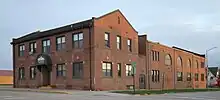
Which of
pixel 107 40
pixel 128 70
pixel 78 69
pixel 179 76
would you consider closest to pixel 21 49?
pixel 78 69

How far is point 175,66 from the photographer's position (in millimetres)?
63469

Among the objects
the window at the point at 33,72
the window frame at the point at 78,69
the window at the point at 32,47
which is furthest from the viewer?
the window at the point at 32,47

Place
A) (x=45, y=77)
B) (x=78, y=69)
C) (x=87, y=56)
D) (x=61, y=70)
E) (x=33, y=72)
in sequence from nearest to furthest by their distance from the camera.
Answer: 1. (x=87, y=56)
2. (x=78, y=69)
3. (x=61, y=70)
4. (x=45, y=77)
5. (x=33, y=72)

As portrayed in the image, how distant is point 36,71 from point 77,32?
9.88 metres

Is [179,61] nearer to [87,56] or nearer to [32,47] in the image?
[32,47]

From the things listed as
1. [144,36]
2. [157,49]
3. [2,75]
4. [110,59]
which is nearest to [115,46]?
[110,59]

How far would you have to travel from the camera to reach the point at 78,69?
1586 inches

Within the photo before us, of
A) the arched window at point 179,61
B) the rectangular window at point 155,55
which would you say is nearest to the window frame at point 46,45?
the rectangular window at point 155,55

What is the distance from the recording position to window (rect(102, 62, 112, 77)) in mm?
40397

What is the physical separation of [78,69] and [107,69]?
3.49 m

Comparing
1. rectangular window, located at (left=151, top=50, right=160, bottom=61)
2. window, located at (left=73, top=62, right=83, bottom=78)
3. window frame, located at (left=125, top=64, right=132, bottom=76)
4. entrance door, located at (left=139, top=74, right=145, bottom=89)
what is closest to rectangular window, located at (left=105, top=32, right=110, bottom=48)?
window, located at (left=73, top=62, right=83, bottom=78)

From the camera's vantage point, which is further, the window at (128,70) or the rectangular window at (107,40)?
the window at (128,70)

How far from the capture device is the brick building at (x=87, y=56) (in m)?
39.2

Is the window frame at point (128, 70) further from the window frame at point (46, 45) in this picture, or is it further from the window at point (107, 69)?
the window frame at point (46, 45)
